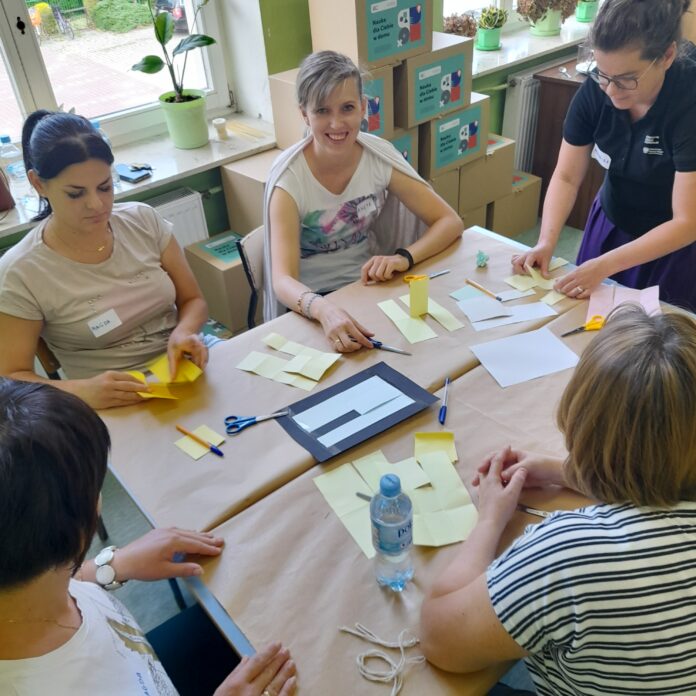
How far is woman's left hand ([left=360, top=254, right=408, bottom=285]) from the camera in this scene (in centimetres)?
180

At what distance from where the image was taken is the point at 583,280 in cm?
168

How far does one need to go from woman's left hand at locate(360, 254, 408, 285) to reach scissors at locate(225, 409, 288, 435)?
0.60 metres

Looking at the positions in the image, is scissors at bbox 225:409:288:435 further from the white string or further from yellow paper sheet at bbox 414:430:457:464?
the white string

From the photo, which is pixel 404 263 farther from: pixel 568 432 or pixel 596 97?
pixel 568 432

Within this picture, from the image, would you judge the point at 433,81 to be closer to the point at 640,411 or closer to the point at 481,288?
the point at 481,288

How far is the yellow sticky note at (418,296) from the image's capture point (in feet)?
5.24

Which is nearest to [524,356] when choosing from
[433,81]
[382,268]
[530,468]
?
[530,468]

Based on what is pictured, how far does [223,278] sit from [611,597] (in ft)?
7.08

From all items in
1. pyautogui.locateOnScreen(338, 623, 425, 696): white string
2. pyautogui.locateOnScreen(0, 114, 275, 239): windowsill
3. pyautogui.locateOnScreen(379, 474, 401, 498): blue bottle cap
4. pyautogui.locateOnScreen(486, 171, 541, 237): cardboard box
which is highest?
pyautogui.locateOnScreen(379, 474, 401, 498): blue bottle cap

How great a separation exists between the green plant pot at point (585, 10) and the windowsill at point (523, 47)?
43 mm

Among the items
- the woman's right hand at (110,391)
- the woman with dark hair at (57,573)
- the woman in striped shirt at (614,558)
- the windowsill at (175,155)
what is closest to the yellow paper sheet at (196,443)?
the woman's right hand at (110,391)

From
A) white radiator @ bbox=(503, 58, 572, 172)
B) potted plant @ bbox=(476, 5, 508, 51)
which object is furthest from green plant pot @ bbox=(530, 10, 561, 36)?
potted plant @ bbox=(476, 5, 508, 51)

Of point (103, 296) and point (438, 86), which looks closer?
point (103, 296)

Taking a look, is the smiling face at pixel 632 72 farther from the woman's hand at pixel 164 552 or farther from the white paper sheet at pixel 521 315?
the woman's hand at pixel 164 552
